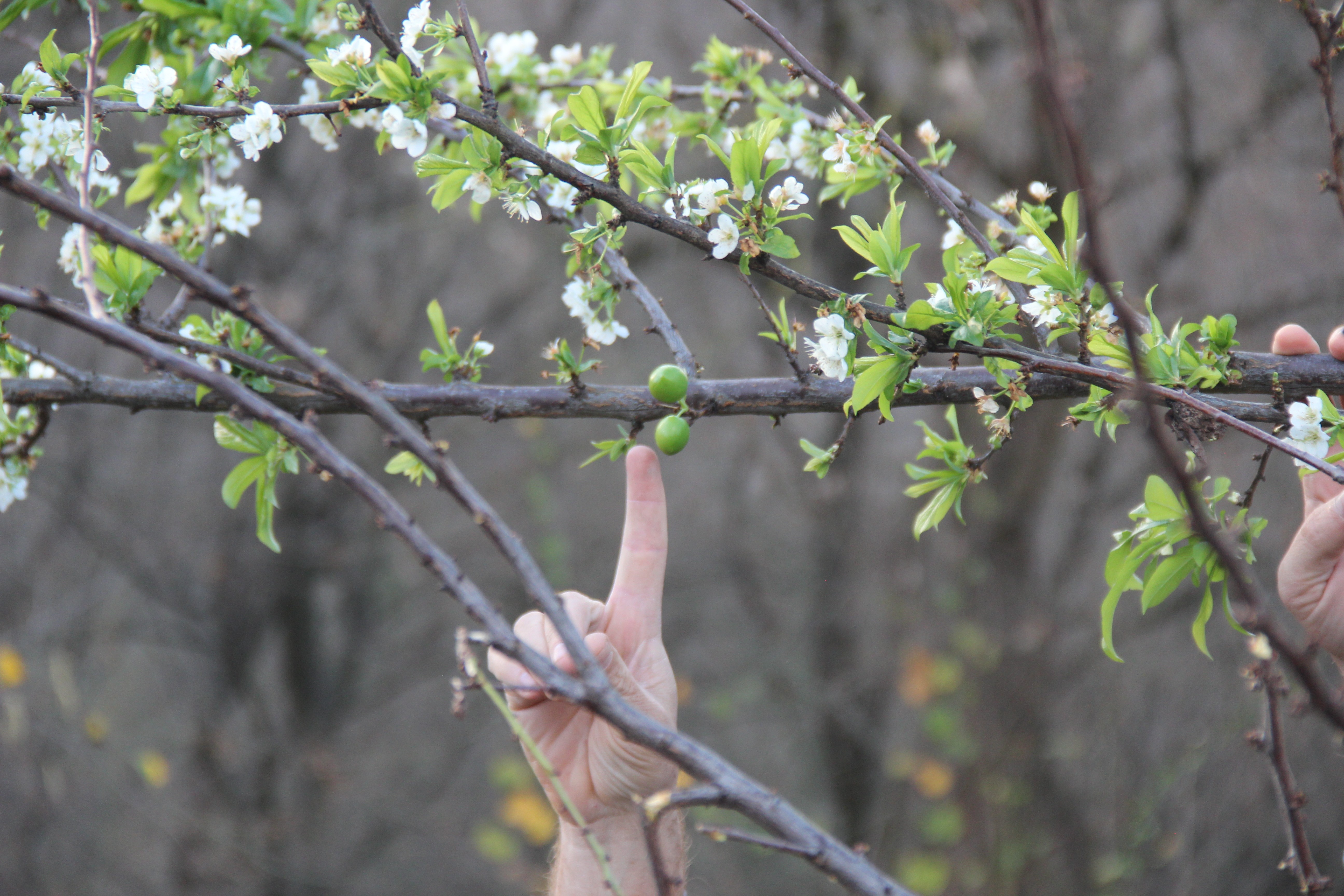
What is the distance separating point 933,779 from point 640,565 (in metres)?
4.12

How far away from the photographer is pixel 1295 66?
388cm

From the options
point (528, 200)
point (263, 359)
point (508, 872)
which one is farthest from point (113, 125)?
point (508, 872)

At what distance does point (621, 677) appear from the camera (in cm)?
155

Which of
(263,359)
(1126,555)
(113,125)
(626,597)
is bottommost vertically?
(1126,555)

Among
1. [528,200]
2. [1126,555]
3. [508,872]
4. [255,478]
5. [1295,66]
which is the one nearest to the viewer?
[1126,555]

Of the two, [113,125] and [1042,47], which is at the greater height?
[113,125]

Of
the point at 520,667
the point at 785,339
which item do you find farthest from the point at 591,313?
the point at 520,667

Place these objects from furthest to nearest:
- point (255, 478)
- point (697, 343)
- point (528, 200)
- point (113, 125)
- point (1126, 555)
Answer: point (697, 343)
point (113, 125)
point (255, 478)
point (528, 200)
point (1126, 555)

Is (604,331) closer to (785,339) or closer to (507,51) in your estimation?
(785,339)

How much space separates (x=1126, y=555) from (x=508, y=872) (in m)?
5.02

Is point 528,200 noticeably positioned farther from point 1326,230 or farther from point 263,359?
point 1326,230

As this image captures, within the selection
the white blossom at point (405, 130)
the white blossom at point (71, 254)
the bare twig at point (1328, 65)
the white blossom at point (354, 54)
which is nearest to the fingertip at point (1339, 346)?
the bare twig at point (1328, 65)

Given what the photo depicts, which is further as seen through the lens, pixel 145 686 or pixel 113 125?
pixel 145 686

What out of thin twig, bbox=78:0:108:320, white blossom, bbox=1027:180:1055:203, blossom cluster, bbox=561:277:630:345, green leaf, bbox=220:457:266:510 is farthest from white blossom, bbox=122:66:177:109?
A: white blossom, bbox=1027:180:1055:203
